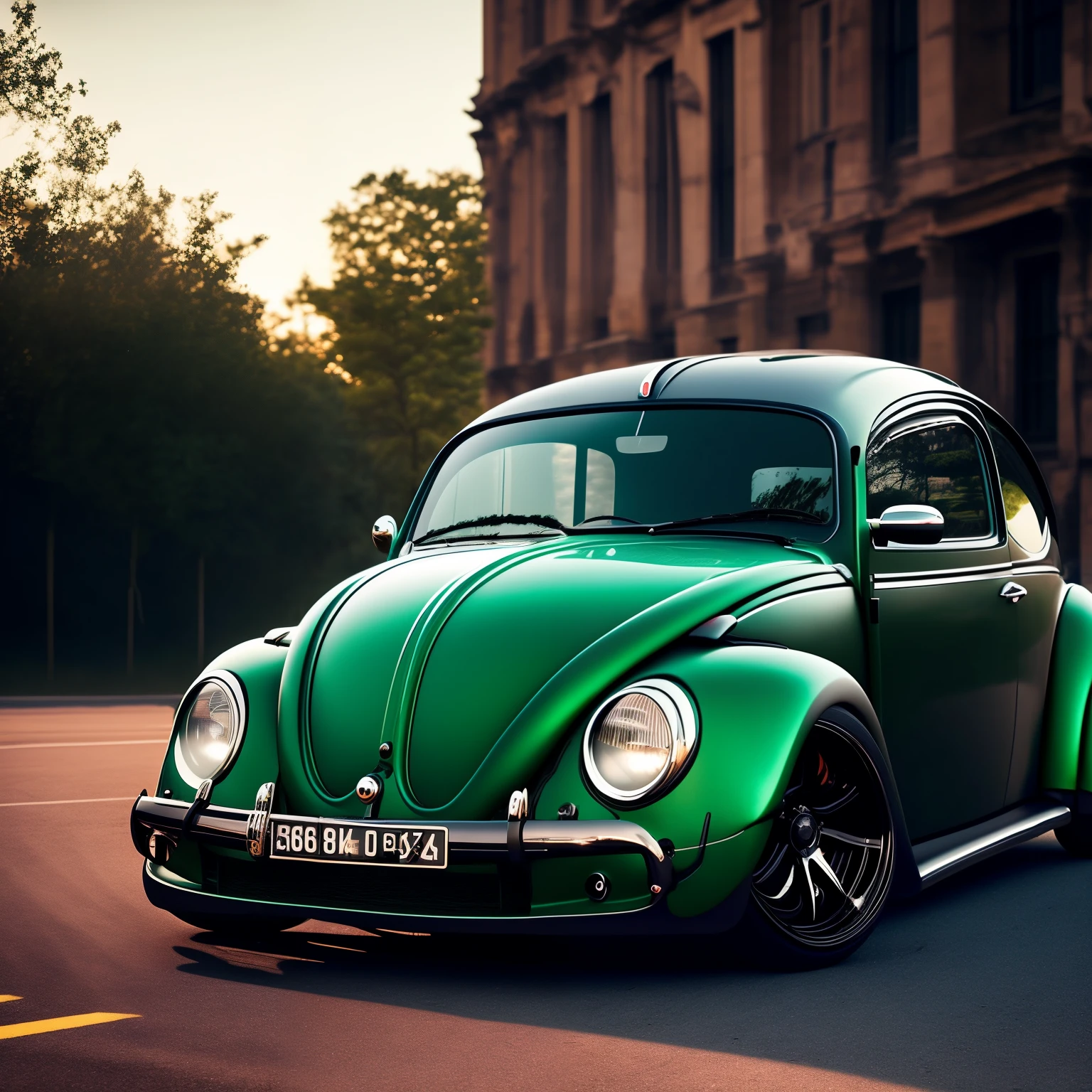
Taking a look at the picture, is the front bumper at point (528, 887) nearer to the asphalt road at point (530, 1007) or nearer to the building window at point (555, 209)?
the asphalt road at point (530, 1007)

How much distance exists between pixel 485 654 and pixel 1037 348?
75.0 feet

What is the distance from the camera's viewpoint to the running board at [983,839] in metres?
5.87

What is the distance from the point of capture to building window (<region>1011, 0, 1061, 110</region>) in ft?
84.0

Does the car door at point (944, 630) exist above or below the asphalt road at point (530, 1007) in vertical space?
above

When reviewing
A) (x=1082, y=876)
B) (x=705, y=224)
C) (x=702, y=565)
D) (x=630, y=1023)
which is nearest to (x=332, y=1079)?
(x=630, y=1023)

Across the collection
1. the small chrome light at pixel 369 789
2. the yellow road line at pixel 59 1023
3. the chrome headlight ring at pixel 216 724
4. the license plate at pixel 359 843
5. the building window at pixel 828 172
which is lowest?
the yellow road line at pixel 59 1023

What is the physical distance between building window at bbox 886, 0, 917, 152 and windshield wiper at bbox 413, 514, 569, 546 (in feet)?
78.3

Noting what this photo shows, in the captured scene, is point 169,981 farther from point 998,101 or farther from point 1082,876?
point 998,101

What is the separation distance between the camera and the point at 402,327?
1861 inches

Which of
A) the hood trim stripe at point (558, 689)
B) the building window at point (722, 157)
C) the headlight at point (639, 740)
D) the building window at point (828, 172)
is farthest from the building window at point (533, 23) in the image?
the headlight at point (639, 740)

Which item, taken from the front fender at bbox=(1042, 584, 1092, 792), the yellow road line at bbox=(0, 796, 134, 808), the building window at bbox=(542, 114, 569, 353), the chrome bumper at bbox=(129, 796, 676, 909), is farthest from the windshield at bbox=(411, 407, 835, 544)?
the building window at bbox=(542, 114, 569, 353)

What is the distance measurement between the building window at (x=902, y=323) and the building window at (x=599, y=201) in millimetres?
12861

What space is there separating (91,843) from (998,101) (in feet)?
72.4

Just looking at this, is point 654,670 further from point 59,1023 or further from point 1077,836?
point 1077,836
